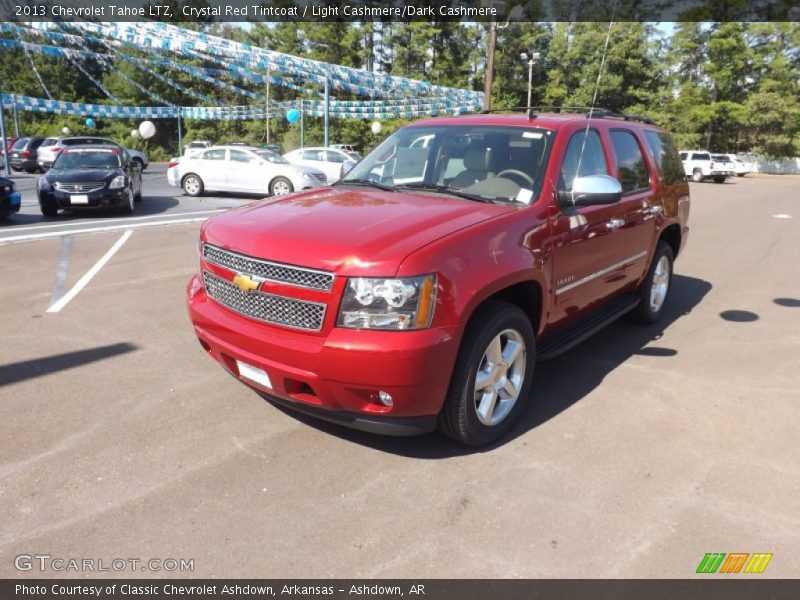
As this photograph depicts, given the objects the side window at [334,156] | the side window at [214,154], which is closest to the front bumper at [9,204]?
the side window at [214,154]

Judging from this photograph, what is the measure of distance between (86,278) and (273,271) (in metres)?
4.92

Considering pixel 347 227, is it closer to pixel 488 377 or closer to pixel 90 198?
pixel 488 377

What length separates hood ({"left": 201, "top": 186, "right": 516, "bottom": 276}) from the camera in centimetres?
294

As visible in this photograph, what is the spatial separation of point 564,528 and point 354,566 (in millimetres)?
980

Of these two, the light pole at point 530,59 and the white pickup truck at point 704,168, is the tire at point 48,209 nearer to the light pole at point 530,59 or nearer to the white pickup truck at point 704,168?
the light pole at point 530,59

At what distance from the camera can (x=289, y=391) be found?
3.14 metres

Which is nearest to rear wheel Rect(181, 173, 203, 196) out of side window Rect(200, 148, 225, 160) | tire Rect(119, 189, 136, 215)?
side window Rect(200, 148, 225, 160)

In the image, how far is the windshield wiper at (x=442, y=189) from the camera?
3.73 meters

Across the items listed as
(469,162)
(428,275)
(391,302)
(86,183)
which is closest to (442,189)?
(469,162)

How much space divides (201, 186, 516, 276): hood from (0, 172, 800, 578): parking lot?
1.13 metres

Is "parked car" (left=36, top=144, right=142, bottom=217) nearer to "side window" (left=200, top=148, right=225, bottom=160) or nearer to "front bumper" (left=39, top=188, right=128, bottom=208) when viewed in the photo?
"front bumper" (left=39, top=188, right=128, bottom=208)

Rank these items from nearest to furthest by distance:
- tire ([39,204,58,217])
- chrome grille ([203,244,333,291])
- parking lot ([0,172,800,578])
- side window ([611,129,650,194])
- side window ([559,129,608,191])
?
parking lot ([0,172,800,578])
chrome grille ([203,244,333,291])
side window ([559,129,608,191])
side window ([611,129,650,194])
tire ([39,204,58,217])
